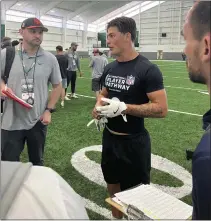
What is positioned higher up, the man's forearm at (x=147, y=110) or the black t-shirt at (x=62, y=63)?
the black t-shirt at (x=62, y=63)

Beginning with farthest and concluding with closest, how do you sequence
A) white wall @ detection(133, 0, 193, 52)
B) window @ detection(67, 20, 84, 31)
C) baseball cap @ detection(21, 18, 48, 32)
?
white wall @ detection(133, 0, 193, 52), window @ detection(67, 20, 84, 31), baseball cap @ detection(21, 18, 48, 32)

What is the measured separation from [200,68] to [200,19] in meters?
0.16

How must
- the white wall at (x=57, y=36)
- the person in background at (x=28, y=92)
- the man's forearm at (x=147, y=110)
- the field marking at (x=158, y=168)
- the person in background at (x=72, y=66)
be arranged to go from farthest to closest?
the white wall at (x=57, y=36)
the person in background at (x=72, y=66)
the field marking at (x=158, y=168)
the person in background at (x=28, y=92)
the man's forearm at (x=147, y=110)

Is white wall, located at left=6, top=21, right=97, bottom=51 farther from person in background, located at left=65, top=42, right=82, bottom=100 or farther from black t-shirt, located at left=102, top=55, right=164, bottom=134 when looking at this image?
black t-shirt, located at left=102, top=55, right=164, bottom=134

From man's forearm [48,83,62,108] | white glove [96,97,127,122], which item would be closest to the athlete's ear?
white glove [96,97,127,122]

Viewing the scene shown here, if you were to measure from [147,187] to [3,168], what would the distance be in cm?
127

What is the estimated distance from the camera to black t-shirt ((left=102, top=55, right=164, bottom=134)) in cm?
239

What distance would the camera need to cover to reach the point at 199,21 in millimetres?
984

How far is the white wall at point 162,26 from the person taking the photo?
38219mm

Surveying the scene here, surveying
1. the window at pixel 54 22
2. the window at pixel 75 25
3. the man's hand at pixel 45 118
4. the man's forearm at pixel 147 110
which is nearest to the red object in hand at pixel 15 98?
the man's hand at pixel 45 118

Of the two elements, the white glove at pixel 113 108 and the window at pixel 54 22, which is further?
the window at pixel 54 22

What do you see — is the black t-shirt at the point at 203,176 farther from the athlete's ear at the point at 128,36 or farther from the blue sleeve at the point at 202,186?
the athlete's ear at the point at 128,36

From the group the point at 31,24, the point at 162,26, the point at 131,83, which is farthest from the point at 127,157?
the point at 162,26

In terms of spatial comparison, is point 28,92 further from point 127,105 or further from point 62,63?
point 62,63
